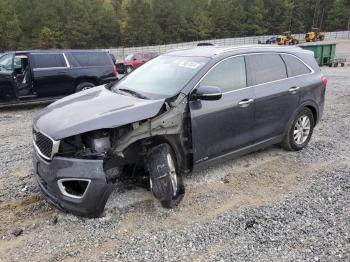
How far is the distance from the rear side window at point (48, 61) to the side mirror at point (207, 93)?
6951 millimetres

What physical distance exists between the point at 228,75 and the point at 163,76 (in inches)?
32.8

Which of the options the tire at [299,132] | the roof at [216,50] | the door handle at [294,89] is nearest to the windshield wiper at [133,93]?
the roof at [216,50]

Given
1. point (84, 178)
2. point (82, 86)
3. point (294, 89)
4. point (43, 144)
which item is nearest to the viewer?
point (84, 178)

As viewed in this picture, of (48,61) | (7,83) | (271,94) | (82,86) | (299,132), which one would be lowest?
(82,86)

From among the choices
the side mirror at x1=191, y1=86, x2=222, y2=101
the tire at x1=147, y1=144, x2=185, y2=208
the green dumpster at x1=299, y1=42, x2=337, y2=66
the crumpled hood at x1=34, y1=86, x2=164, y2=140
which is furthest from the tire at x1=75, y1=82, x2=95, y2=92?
the green dumpster at x1=299, y1=42, x2=337, y2=66

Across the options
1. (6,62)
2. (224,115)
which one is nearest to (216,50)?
(224,115)

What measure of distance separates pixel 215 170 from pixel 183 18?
77649 millimetres

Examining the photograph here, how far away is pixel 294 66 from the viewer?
5613 mm

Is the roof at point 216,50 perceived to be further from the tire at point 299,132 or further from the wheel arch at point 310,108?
the tire at point 299,132

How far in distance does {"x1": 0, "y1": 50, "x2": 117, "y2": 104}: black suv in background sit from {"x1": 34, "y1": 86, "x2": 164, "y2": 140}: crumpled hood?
5.90 meters

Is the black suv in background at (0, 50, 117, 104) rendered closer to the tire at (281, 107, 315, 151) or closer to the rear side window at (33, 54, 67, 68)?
the rear side window at (33, 54, 67, 68)

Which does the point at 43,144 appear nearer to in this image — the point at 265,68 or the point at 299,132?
the point at 265,68

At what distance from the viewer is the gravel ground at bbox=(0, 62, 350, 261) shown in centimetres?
334

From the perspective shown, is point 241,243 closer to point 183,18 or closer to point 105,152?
point 105,152
